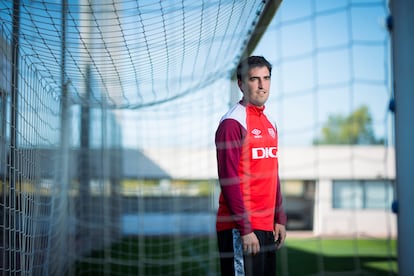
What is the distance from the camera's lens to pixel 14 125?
7.37 ft

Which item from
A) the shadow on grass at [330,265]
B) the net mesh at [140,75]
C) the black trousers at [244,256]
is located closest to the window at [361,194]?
the shadow on grass at [330,265]

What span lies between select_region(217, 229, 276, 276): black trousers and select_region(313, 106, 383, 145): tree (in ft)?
29.4

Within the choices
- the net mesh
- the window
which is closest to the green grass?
the net mesh

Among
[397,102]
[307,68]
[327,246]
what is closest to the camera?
[397,102]

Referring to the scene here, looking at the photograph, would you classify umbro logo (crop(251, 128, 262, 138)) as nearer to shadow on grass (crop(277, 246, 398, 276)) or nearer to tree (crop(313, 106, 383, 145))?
shadow on grass (crop(277, 246, 398, 276))

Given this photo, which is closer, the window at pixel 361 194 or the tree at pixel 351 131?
the window at pixel 361 194

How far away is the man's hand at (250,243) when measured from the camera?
1.73 meters

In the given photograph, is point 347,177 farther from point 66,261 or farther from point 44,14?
point 44,14

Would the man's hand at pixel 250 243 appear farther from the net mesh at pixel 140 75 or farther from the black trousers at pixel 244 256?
the net mesh at pixel 140 75

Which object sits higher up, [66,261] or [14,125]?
[14,125]

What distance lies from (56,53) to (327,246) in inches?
226

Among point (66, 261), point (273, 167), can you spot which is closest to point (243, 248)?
point (273, 167)

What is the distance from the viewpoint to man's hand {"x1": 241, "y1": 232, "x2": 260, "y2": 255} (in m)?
1.73

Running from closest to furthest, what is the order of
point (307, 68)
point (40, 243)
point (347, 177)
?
point (40, 243) → point (307, 68) → point (347, 177)
